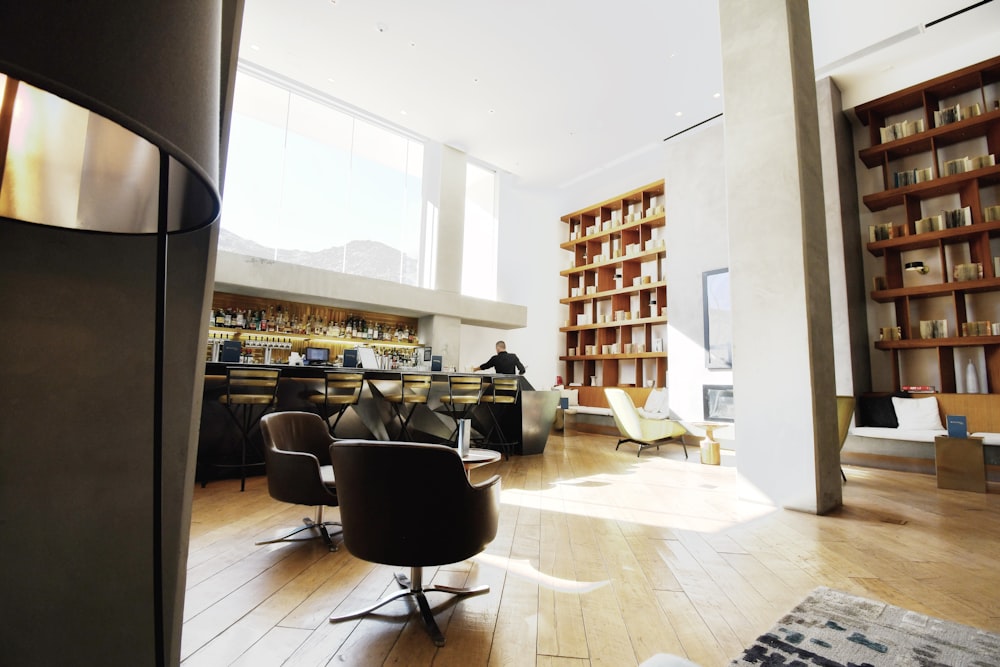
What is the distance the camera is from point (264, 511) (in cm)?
347

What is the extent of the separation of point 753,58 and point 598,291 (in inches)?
240

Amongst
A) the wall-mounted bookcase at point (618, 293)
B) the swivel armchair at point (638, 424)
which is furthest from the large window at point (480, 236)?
the swivel armchair at point (638, 424)

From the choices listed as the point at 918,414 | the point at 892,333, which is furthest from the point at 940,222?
the point at 918,414

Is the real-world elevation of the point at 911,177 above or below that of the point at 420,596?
above

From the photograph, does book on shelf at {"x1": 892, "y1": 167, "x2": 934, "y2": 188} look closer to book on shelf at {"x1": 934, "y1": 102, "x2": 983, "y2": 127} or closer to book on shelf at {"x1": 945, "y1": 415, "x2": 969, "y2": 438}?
book on shelf at {"x1": 934, "y1": 102, "x2": 983, "y2": 127}

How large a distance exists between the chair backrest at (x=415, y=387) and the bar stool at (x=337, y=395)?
537 millimetres

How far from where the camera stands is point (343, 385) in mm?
4828

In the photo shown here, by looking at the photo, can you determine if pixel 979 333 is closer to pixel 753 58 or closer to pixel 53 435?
pixel 753 58

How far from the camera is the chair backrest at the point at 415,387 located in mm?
5367

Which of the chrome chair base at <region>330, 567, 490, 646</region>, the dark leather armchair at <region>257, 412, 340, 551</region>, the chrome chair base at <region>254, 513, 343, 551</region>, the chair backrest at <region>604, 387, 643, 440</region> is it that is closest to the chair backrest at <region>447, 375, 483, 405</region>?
the chair backrest at <region>604, 387, 643, 440</region>

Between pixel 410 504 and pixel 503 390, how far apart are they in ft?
14.6

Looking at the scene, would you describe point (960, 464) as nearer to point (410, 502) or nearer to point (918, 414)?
point (918, 414)

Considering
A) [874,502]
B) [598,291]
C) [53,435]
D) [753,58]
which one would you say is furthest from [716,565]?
[598,291]

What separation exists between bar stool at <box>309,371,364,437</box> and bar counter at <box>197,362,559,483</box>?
0.26 ft
